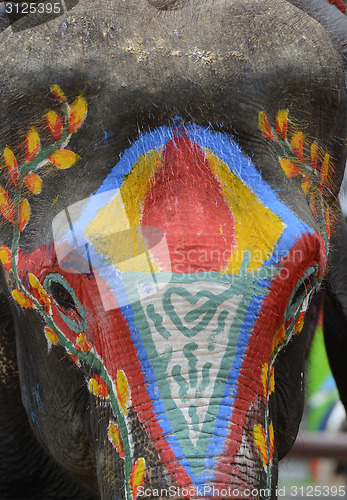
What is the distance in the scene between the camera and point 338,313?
321 centimetres

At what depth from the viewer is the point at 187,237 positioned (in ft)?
6.06

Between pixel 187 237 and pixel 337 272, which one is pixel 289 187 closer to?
pixel 187 237

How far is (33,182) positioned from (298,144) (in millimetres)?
737

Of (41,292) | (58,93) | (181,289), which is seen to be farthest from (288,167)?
(41,292)

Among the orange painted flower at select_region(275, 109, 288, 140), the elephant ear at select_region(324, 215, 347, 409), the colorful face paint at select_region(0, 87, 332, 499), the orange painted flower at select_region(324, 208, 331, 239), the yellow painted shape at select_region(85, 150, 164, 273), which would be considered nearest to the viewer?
the colorful face paint at select_region(0, 87, 332, 499)

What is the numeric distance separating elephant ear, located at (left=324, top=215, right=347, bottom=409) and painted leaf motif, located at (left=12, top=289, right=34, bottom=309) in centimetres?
117

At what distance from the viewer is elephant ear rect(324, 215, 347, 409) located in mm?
3100

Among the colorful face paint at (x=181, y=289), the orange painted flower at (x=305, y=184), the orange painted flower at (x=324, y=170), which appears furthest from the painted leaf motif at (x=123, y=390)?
the orange painted flower at (x=324, y=170)

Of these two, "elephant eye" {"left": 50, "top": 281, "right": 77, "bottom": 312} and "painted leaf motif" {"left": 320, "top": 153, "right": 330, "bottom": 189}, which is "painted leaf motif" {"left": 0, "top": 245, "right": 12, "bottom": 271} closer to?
"elephant eye" {"left": 50, "top": 281, "right": 77, "bottom": 312}

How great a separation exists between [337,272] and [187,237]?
143 centimetres

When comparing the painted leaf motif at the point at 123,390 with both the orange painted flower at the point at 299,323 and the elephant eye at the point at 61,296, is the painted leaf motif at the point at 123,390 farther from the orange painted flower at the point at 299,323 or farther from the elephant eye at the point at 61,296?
the orange painted flower at the point at 299,323

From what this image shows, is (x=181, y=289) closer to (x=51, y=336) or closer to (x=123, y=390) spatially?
(x=123, y=390)

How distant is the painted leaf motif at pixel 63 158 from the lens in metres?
2.04

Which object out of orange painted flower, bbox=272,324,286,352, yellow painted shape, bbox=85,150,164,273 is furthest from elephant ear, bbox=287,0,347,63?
orange painted flower, bbox=272,324,286,352
